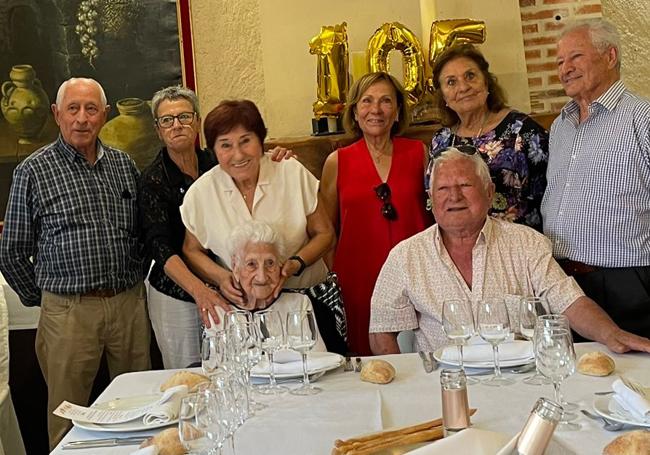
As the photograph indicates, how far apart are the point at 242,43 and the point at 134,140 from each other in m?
0.88

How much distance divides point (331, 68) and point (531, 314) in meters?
2.74

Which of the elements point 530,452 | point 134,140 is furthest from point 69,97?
point 530,452

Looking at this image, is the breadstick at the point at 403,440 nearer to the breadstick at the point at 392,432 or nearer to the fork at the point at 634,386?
the breadstick at the point at 392,432

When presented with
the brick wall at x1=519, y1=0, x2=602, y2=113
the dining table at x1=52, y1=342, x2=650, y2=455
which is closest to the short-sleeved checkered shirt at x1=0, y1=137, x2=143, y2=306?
the dining table at x1=52, y1=342, x2=650, y2=455

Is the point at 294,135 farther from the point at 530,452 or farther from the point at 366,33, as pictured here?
the point at 530,452

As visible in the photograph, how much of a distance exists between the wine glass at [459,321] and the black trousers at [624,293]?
3.31ft

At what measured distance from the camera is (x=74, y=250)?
3.20 metres

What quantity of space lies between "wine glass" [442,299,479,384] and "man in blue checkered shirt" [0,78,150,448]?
178 centimetres

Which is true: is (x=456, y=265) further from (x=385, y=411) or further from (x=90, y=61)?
(x=90, y=61)

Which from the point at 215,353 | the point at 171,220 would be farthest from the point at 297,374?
the point at 171,220

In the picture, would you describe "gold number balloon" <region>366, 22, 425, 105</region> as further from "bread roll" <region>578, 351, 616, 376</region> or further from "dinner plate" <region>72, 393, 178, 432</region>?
"dinner plate" <region>72, 393, 178, 432</region>

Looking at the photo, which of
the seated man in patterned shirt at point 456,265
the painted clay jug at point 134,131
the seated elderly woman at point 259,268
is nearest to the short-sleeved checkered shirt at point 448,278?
the seated man in patterned shirt at point 456,265

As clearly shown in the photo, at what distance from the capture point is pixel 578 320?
90.8 inches

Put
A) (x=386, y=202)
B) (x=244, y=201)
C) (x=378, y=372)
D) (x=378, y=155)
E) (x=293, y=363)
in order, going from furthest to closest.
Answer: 1. (x=378, y=155)
2. (x=386, y=202)
3. (x=244, y=201)
4. (x=293, y=363)
5. (x=378, y=372)
